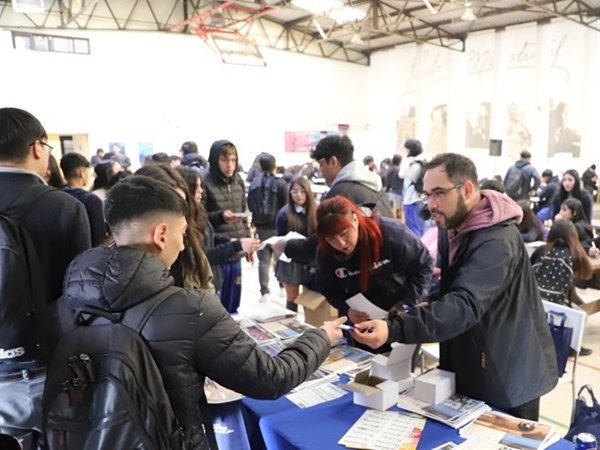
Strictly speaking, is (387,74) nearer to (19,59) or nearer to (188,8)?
(188,8)

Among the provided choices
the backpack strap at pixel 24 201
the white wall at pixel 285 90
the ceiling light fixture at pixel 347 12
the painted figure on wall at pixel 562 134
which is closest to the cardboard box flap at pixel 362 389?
the backpack strap at pixel 24 201

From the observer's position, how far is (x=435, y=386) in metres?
1.64

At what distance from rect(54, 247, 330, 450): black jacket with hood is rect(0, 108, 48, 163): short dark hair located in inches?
29.3

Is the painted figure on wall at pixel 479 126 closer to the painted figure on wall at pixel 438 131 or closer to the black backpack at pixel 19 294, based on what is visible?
the painted figure on wall at pixel 438 131

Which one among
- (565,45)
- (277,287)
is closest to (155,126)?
(277,287)

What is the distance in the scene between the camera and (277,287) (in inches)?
231

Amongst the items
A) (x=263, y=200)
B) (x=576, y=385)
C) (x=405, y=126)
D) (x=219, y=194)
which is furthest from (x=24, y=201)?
(x=405, y=126)

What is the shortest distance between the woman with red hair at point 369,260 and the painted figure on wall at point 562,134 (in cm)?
1011

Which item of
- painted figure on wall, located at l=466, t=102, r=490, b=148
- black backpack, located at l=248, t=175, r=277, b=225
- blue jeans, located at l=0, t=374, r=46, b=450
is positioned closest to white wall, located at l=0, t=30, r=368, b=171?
painted figure on wall, located at l=466, t=102, r=490, b=148

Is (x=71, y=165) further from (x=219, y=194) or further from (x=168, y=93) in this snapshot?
(x=168, y=93)

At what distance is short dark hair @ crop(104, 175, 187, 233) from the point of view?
1.16 m

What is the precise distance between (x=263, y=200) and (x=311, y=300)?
1.85 meters

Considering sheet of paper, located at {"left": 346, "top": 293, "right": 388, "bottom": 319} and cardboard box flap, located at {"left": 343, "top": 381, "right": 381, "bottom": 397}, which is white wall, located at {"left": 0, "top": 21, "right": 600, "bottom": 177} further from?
cardboard box flap, located at {"left": 343, "top": 381, "right": 381, "bottom": 397}

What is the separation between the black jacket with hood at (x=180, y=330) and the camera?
3.37ft
